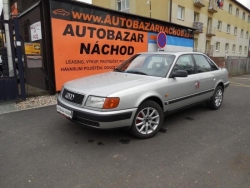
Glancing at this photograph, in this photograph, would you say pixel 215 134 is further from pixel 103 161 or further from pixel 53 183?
pixel 53 183

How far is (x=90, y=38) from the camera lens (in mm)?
7316

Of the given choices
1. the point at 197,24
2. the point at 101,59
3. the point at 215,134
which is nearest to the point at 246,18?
the point at 197,24

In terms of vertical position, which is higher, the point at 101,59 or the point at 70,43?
the point at 70,43

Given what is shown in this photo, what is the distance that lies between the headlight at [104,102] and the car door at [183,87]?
1242 millimetres

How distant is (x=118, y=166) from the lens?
2.70m

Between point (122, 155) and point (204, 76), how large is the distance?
2953 millimetres

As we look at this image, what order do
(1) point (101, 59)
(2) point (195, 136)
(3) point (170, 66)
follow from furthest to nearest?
(1) point (101, 59) → (3) point (170, 66) → (2) point (195, 136)

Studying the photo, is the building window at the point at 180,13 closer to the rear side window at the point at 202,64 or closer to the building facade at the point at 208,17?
the building facade at the point at 208,17

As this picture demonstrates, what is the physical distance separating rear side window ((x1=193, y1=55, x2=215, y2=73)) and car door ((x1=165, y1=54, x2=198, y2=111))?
0.77 feet

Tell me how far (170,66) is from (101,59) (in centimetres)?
432

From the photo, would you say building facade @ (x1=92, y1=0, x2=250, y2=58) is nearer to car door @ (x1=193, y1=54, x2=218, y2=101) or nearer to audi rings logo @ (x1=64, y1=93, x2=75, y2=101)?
car door @ (x1=193, y1=54, x2=218, y2=101)

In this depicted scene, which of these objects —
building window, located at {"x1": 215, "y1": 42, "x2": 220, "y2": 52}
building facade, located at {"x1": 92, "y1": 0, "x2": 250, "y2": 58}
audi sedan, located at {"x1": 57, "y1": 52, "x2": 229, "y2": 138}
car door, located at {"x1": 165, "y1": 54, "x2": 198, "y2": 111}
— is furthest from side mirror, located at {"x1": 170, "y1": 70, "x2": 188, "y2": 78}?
building window, located at {"x1": 215, "y1": 42, "x2": 220, "y2": 52}

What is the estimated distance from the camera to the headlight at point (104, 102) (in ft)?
9.77

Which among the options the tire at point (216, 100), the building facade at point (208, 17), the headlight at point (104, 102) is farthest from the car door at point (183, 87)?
the building facade at point (208, 17)
